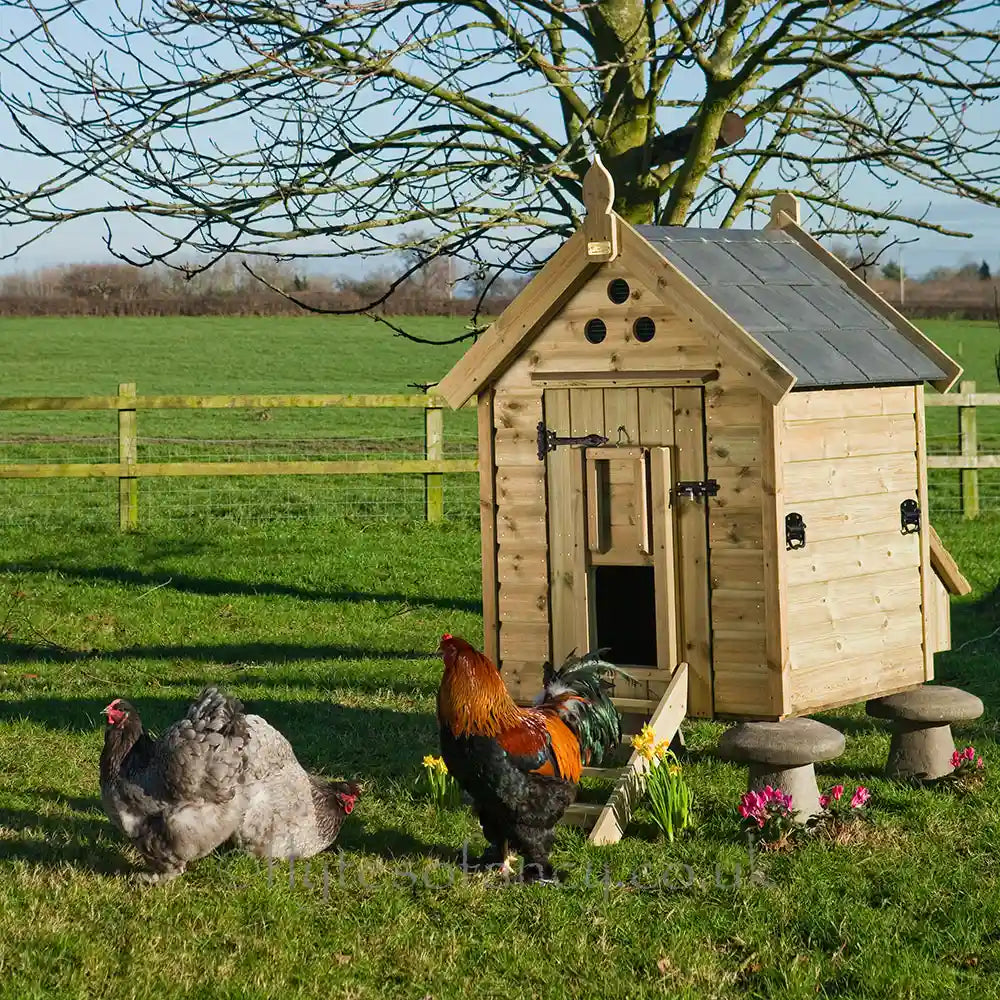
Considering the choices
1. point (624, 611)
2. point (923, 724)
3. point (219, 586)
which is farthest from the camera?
point (219, 586)

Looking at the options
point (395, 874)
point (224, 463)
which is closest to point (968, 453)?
point (224, 463)

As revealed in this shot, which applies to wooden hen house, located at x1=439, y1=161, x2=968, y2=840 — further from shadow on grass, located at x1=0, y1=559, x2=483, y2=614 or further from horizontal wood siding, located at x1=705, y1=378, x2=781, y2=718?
shadow on grass, located at x1=0, y1=559, x2=483, y2=614

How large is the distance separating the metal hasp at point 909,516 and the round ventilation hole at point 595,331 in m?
1.89

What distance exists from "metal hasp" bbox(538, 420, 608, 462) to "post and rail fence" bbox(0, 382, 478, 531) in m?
8.77

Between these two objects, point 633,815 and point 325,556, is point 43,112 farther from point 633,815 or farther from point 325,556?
point 325,556

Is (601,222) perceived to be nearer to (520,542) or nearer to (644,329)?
(644,329)

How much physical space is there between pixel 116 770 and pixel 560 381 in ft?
10.00

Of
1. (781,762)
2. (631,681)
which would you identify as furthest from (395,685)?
(781,762)

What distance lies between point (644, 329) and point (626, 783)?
2.28 meters

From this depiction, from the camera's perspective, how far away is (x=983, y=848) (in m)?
6.88

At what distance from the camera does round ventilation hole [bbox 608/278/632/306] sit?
25.1ft

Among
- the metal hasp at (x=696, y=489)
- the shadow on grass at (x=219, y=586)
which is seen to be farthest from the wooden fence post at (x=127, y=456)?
the metal hasp at (x=696, y=489)

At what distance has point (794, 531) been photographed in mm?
7316

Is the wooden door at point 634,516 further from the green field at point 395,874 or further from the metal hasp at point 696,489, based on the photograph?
the green field at point 395,874
